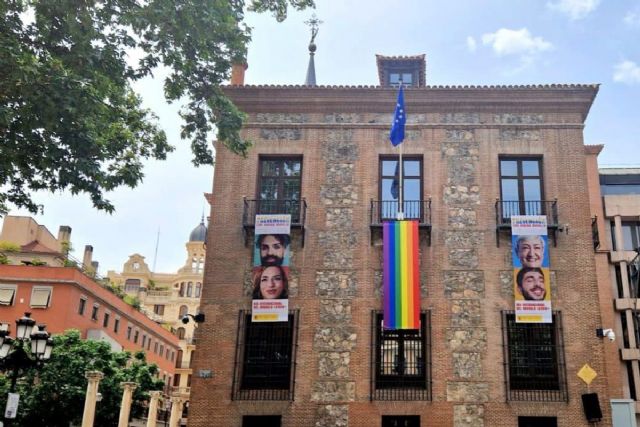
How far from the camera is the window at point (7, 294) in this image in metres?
42.7

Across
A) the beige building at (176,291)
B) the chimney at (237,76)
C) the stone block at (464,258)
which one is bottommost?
the stone block at (464,258)

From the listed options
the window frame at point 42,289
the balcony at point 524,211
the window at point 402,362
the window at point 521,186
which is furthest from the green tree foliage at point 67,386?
the window at point 521,186

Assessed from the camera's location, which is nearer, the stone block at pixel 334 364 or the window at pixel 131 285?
the stone block at pixel 334 364

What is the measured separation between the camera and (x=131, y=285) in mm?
94375

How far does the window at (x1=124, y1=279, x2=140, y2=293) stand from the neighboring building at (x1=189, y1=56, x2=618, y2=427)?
74476 mm

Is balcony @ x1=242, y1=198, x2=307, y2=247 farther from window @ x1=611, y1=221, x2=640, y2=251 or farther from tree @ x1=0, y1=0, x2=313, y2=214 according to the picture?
window @ x1=611, y1=221, x2=640, y2=251

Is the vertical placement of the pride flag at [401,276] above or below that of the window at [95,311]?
below

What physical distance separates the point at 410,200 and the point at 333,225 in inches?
97.5

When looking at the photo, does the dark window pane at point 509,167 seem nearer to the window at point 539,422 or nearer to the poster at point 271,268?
the poster at point 271,268

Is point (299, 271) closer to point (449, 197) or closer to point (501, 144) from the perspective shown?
point (449, 197)

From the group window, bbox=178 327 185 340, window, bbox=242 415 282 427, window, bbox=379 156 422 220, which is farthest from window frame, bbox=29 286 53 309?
window, bbox=178 327 185 340

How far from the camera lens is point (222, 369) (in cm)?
1919

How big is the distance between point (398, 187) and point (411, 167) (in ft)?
3.01

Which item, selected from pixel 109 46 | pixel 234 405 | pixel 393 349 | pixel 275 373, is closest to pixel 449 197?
pixel 393 349
